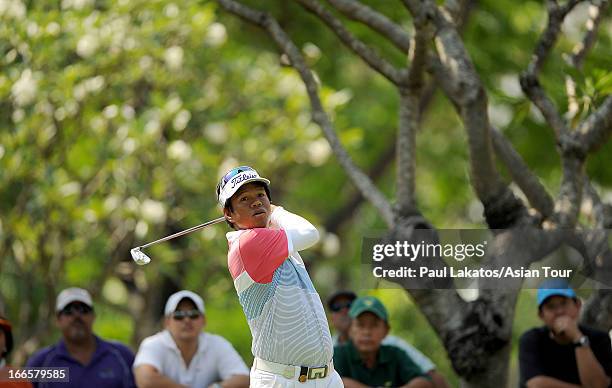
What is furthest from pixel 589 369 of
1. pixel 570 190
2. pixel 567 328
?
pixel 570 190

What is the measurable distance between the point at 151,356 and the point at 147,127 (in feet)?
9.28

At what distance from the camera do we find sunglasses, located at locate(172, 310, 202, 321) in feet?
28.2

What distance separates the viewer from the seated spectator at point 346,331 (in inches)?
336

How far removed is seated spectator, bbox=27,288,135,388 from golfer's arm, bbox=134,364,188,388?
15.2 inches

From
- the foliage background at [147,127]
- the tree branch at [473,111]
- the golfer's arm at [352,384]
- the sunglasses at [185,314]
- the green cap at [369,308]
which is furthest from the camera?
the foliage background at [147,127]

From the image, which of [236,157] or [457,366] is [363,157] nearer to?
[236,157]

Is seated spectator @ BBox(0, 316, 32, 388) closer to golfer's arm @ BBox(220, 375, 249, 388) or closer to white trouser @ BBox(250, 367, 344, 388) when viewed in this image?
golfer's arm @ BBox(220, 375, 249, 388)

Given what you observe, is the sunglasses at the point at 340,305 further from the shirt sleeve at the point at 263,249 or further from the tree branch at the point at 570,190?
the shirt sleeve at the point at 263,249

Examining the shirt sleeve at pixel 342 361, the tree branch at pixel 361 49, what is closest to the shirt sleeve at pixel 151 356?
the shirt sleeve at pixel 342 361

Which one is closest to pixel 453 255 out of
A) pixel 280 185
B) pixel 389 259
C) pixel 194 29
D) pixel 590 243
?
pixel 389 259

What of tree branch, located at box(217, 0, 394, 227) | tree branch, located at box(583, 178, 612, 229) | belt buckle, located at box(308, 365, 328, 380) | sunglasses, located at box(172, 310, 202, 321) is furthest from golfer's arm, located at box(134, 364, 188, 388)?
tree branch, located at box(583, 178, 612, 229)

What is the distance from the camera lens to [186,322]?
8547 mm

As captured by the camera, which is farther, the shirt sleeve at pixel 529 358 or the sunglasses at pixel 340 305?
the sunglasses at pixel 340 305

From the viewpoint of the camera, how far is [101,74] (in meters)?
11.2
